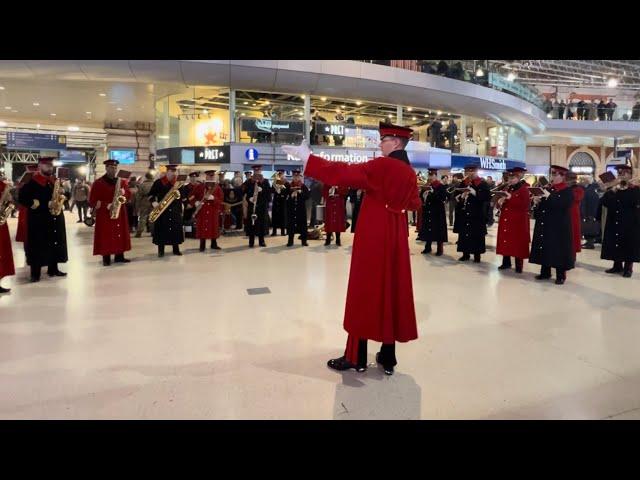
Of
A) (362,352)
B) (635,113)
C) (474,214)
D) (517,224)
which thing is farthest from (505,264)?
(635,113)

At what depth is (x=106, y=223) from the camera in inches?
279

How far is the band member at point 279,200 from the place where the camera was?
10031 mm

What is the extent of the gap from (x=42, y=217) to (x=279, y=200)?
6056mm

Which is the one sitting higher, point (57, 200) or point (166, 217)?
point (57, 200)

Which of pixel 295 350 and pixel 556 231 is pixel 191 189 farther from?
pixel 556 231

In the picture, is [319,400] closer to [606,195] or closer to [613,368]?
[613,368]

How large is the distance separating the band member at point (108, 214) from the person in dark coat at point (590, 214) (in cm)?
1064

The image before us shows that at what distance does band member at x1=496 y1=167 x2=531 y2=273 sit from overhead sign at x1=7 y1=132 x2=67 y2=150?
28.5 meters

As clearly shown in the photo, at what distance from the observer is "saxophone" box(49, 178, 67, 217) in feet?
19.6

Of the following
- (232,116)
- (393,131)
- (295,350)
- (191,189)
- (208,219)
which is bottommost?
(295,350)

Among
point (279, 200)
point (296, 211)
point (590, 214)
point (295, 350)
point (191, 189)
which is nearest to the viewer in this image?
point (295, 350)

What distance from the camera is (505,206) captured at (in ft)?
22.6
